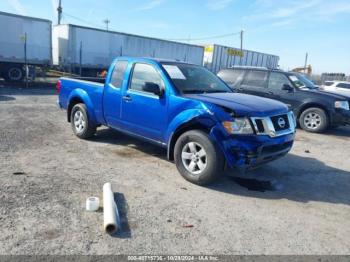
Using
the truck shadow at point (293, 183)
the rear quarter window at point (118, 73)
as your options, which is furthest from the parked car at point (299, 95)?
the rear quarter window at point (118, 73)

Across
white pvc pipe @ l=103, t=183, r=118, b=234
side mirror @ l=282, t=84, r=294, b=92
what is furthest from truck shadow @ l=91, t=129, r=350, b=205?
side mirror @ l=282, t=84, r=294, b=92

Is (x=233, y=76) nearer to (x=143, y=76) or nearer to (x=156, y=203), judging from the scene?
(x=143, y=76)

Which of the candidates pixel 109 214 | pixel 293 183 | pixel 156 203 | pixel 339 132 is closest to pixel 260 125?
pixel 293 183

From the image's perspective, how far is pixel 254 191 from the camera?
4777 millimetres

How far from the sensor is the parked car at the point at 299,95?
30.6 feet

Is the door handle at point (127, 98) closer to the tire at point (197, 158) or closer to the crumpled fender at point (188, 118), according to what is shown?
the crumpled fender at point (188, 118)

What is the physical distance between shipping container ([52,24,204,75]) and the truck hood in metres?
14.1

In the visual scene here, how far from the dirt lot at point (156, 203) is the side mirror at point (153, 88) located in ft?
4.16

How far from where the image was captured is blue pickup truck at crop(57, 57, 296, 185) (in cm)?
447

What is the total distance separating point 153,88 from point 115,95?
1180mm

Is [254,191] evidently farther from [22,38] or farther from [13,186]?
[22,38]

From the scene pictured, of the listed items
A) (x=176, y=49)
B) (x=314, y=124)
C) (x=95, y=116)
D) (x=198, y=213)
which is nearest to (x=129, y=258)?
(x=198, y=213)

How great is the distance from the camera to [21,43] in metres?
17.9

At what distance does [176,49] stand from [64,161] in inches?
868
